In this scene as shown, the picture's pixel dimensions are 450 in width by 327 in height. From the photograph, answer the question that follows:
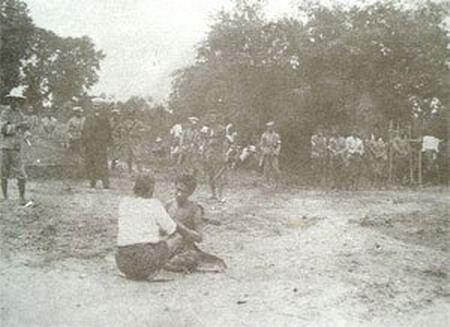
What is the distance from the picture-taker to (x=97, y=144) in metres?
10.8

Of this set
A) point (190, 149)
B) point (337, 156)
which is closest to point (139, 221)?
point (190, 149)

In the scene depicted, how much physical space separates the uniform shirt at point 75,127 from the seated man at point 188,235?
566 cm

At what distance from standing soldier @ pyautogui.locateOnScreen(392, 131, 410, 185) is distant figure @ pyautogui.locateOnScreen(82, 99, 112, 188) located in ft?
25.1

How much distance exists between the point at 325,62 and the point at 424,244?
10334 mm

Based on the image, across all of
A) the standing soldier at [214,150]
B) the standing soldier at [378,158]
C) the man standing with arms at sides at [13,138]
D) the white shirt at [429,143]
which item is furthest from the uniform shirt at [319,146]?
the man standing with arms at sides at [13,138]

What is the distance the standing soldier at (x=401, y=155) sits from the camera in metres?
15.4

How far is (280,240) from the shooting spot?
7.56m

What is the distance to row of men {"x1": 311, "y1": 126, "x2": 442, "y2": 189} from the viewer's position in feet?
46.8

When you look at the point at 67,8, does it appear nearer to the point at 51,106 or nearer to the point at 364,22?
the point at 51,106

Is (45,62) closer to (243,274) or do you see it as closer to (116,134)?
(116,134)

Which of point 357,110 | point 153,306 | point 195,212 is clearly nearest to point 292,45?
point 357,110

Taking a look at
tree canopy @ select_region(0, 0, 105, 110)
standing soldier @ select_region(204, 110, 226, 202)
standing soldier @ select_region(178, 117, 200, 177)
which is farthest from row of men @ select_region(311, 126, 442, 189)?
tree canopy @ select_region(0, 0, 105, 110)

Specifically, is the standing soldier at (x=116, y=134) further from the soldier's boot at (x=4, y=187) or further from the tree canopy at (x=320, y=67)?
the tree canopy at (x=320, y=67)

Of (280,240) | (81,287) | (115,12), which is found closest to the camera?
(81,287)
